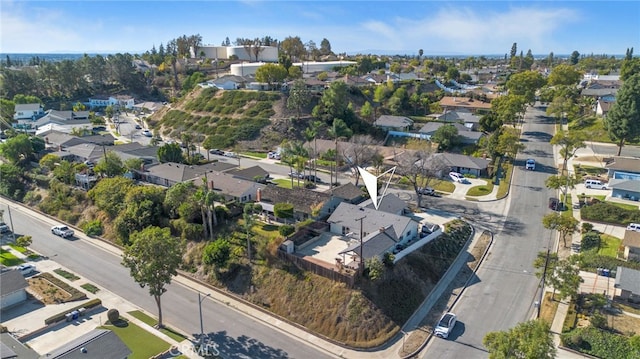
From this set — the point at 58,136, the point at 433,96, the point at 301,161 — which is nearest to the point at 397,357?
the point at 301,161

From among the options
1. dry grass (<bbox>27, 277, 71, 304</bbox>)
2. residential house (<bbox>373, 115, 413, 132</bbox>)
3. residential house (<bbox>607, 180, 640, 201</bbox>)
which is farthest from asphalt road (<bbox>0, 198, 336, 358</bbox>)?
residential house (<bbox>373, 115, 413, 132</bbox>)

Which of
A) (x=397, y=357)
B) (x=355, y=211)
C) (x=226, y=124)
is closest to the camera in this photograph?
(x=397, y=357)

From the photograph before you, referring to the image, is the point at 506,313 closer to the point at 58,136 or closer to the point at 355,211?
the point at 355,211

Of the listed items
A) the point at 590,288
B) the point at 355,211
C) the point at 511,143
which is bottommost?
the point at 590,288

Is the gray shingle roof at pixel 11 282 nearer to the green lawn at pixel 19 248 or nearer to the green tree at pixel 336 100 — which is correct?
the green lawn at pixel 19 248

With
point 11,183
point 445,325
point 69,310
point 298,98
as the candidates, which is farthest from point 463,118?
point 11,183

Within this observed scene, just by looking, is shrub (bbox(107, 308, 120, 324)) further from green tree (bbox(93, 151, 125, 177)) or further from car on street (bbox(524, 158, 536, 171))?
car on street (bbox(524, 158, 536, 171))
